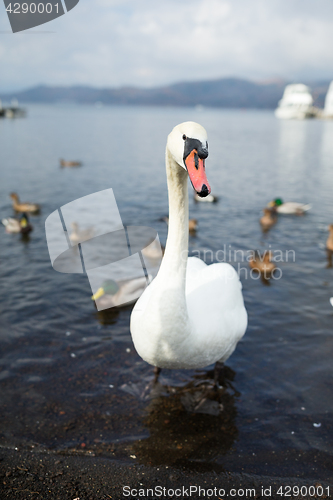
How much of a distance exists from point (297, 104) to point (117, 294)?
14500 cm

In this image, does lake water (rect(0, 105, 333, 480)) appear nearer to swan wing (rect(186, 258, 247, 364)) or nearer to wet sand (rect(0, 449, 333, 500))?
wet sand (rect(0, 449, 333, 500))

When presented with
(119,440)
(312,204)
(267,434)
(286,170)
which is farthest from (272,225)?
(286,170)

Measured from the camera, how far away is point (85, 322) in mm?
7102

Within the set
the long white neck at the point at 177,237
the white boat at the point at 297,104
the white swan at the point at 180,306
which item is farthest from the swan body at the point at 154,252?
the white boat at the point at 297,104

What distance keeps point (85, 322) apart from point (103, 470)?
334 centimetres

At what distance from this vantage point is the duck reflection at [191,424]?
14.2 ft

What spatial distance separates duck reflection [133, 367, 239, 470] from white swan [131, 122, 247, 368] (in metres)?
0.84

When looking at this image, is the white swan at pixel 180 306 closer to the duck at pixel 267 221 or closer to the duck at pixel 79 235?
the duck at pixel 79 235

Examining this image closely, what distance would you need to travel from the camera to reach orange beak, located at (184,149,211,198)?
298 cm

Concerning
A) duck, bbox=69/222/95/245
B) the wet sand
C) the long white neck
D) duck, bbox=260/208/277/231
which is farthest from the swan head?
Answer: duck, bbox=260/208/277/231

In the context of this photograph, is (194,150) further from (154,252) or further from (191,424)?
(154,252)

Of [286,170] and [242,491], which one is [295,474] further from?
[286,170]

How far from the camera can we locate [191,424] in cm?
484

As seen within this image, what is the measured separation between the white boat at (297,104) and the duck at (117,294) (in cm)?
13044
